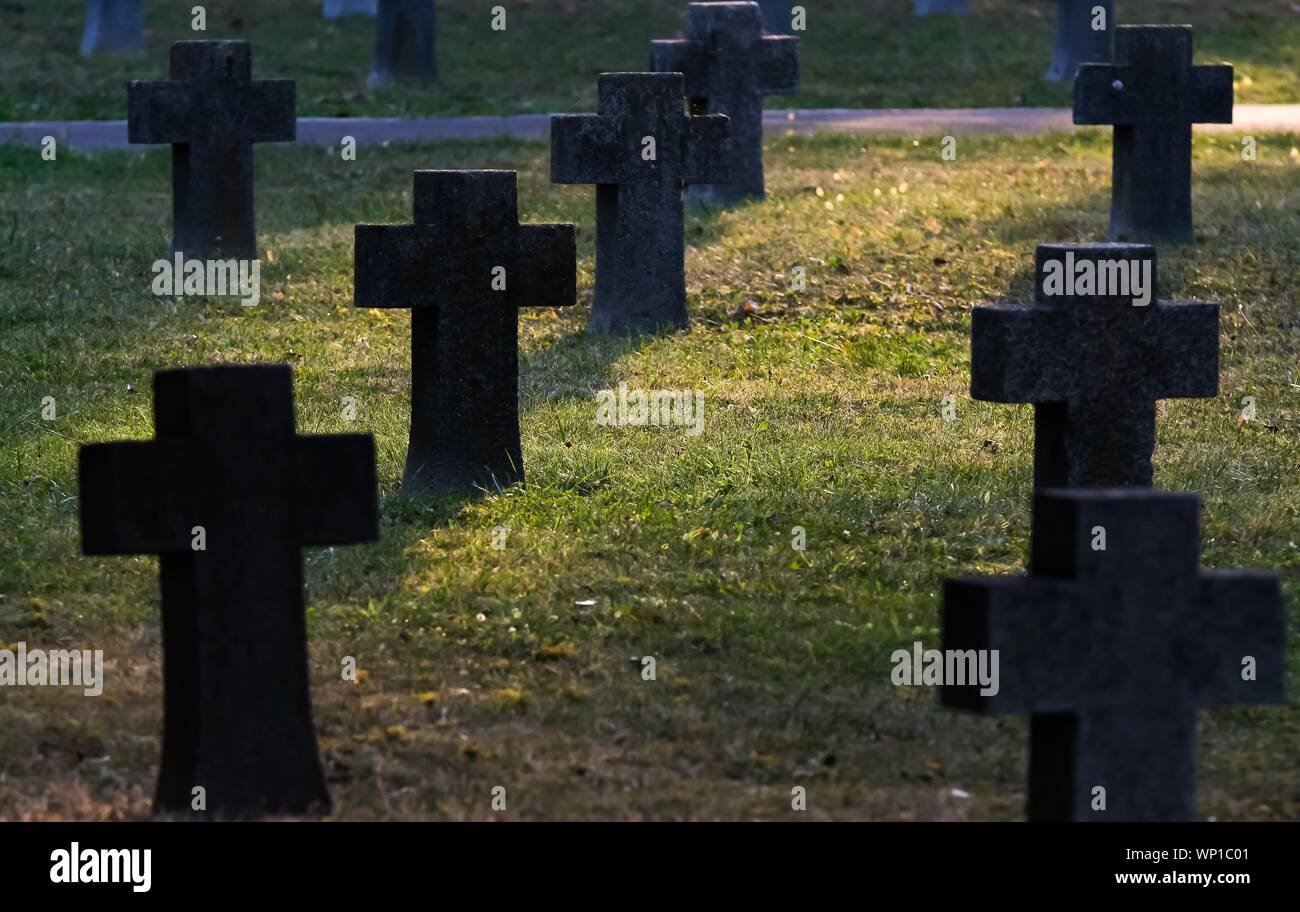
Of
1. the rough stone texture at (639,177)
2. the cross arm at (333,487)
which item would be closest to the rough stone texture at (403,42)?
the rough stone texture at (639,177)

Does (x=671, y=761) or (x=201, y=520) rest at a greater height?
(x=201, y=520)

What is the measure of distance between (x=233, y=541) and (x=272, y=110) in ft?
31.8

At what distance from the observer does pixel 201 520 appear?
486 cm

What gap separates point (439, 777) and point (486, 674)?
0.94 metres

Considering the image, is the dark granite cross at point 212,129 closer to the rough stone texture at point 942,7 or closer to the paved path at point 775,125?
the paved path at point 775,125

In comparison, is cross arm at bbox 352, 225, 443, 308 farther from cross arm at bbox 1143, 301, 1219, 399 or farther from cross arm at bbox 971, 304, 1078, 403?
cross arm at bbox 1143, 301, 1219, 399

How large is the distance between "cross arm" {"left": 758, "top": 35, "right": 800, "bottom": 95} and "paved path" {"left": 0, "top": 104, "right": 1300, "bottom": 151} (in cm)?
417

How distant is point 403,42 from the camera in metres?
25.0

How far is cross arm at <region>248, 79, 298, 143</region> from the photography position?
14094 millimetres

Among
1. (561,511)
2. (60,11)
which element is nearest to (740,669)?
(561,511)

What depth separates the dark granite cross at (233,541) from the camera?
15.9 ft

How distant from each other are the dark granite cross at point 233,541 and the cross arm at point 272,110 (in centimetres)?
943

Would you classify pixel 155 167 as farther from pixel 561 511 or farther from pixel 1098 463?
pixel 1098 463

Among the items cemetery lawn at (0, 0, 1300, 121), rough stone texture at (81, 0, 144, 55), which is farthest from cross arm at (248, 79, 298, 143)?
rough stone texture at (81, 0, 144, 55)
